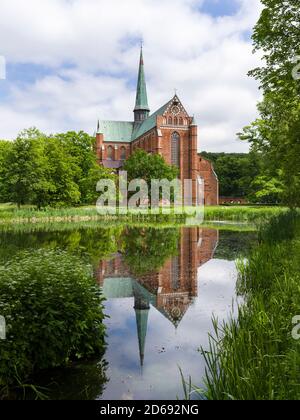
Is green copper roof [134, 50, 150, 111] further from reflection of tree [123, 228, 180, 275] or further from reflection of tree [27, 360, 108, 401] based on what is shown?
reflection of tree [27, 360, 108, 401]

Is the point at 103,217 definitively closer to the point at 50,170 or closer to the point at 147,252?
the point at 50,170

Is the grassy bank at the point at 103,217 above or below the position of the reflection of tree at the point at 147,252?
above

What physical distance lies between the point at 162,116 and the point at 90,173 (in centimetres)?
2239

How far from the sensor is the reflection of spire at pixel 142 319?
20.9ft

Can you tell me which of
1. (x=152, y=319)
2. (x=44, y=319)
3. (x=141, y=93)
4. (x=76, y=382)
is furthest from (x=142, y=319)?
(x=141, y=93)

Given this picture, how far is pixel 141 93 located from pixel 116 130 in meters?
8.21

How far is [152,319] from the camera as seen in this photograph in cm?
775

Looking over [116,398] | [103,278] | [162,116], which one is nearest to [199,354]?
[116,398]

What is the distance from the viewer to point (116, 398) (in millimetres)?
4684

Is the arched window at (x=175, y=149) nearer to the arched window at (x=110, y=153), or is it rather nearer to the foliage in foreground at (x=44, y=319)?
the arched window at (x=110, y=153)

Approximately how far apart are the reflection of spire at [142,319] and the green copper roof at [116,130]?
217 feet

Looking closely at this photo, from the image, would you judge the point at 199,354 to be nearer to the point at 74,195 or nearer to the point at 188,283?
the point at 188,283

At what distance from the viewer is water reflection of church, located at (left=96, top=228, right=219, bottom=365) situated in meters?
8.13

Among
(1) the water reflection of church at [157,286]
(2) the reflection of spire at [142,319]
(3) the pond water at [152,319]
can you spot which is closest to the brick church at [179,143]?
(3) the pond water at [152,319]
